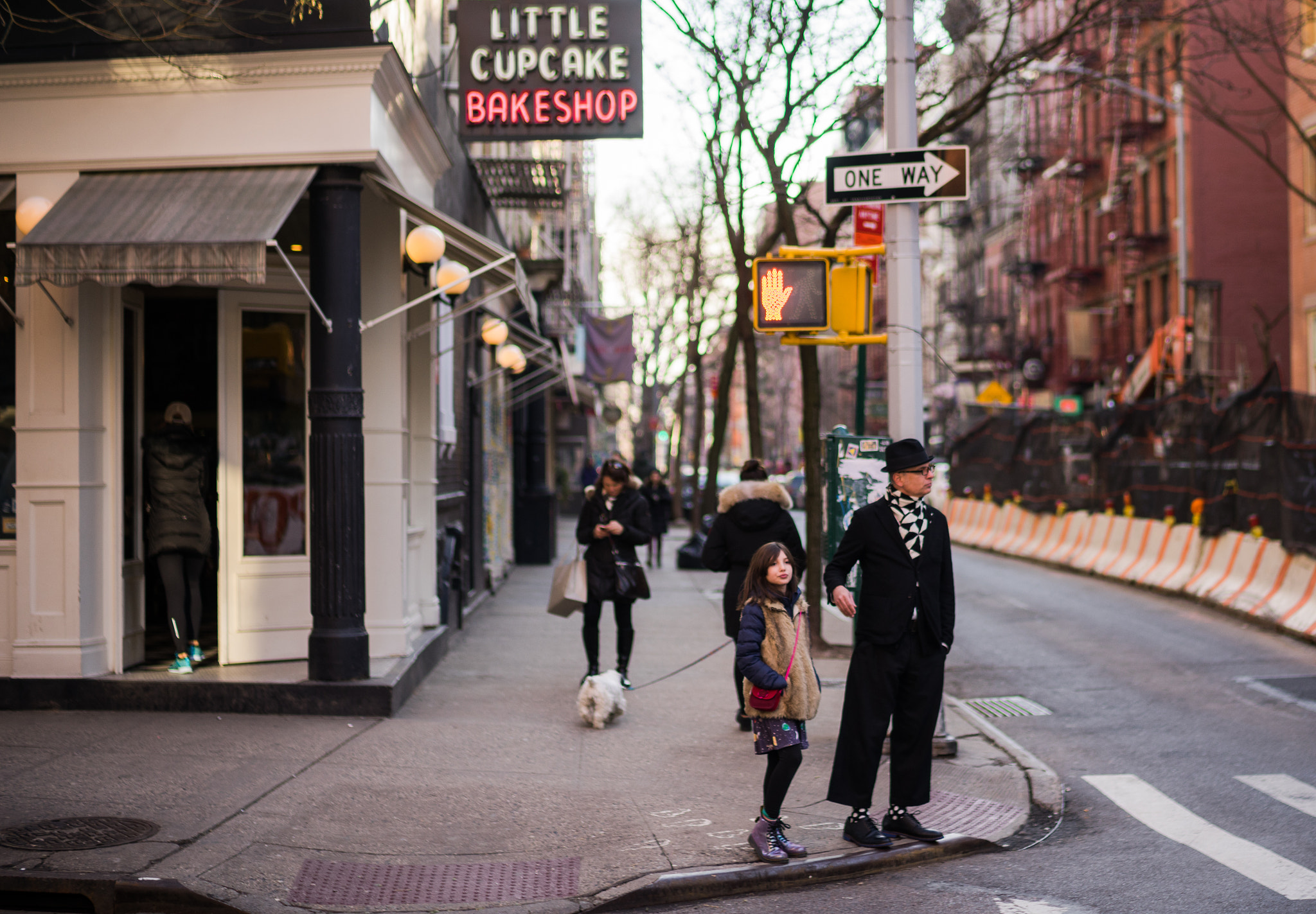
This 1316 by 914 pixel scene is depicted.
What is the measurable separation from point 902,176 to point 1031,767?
360cm

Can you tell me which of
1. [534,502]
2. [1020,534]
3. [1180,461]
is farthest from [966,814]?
[1020,534]

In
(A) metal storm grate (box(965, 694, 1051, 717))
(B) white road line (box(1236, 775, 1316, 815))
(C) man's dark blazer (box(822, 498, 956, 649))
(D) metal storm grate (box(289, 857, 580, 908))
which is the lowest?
(A) metal storm grate (box(965, 694, 1051, 717))

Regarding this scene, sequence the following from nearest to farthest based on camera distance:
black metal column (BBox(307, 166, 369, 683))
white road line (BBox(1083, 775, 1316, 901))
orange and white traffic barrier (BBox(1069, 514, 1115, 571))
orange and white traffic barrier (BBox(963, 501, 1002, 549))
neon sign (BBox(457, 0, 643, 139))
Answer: white road line (BBox(1083, 775, 1316, 901)) < black metal column (BBox(307, 166, 369, 683)) < neon sign (BBox(457, 0, 643, 139)) < orange and white traffic barrier (BBox(1069, 514, 1115, 571)) < orange and white traffic barrier (BBox(963, 501, 1002, 549))

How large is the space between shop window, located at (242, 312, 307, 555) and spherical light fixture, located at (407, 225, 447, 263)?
1.27 metres

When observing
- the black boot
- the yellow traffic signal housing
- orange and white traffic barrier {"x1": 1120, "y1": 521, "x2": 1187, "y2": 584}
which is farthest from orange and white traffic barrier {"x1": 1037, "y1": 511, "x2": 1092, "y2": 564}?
the yellow traffic signal housing

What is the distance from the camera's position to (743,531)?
8.39 m

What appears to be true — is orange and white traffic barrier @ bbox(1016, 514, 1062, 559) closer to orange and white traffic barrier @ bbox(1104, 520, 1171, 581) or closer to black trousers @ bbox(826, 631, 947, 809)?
orange and white traffic barrier @ bbox(1104, 520, 1171, 581)

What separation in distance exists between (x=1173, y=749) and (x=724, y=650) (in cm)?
496

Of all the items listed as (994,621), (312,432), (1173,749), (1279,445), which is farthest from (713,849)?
(1279,445)

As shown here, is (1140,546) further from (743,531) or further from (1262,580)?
(743,531)

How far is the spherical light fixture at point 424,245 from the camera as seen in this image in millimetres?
9312

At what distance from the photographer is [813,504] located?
1284 cm

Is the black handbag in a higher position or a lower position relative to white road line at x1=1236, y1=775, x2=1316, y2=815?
higher

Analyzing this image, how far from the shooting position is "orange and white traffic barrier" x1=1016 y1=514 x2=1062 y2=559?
2239cm
